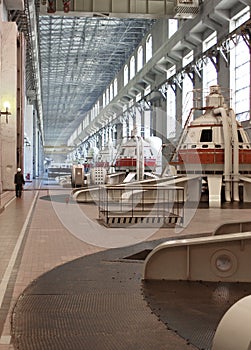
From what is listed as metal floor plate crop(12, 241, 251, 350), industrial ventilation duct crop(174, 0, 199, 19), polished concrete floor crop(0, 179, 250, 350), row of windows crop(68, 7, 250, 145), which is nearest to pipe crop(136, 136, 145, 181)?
row of windows crop(68, 7, 250, 145)

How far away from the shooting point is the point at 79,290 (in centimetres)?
610

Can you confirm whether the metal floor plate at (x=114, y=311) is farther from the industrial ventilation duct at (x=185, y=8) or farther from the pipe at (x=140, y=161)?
the industrial ventilation duct at (x=185, y=8)

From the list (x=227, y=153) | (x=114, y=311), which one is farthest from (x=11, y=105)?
(x=114, y=311)

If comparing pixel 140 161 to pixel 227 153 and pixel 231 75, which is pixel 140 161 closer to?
pixel 231 75

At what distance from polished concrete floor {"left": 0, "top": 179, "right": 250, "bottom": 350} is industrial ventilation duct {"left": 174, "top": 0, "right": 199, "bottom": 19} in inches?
669

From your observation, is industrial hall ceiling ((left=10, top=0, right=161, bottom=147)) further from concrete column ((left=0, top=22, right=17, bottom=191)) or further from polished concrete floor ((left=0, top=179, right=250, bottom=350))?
polished concrete floor ((left=0, top=179, right=250, bottom=350))

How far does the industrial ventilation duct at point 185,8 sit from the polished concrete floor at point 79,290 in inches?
669

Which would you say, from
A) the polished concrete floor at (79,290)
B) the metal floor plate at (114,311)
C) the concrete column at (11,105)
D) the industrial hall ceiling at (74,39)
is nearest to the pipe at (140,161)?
the concrete column at (11,105)

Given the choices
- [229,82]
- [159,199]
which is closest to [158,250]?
[159,199]

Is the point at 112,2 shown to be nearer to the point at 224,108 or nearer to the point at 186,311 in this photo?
the point at 224,108

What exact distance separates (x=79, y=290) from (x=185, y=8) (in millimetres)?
22895

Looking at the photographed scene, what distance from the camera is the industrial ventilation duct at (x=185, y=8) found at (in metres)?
26.3

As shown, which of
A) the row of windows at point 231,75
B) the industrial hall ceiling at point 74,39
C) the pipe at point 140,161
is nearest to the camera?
the row of windows at point 231,75

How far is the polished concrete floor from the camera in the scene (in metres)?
4.38
